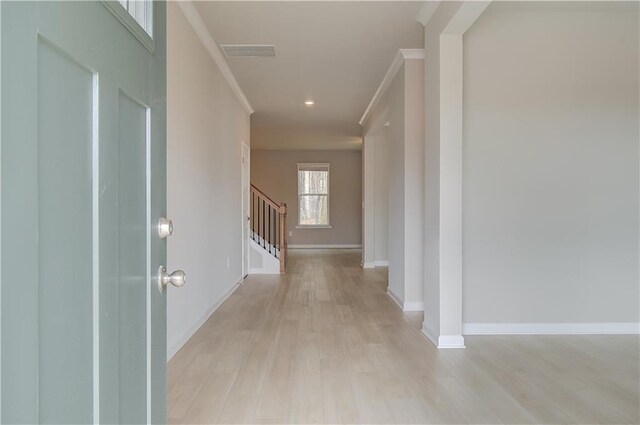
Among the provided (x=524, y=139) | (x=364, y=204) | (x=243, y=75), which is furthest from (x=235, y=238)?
(x=524, y=139)

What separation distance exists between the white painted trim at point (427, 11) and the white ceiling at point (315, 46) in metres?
0.05

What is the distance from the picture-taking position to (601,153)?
Answer: 356cm

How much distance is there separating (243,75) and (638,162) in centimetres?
399

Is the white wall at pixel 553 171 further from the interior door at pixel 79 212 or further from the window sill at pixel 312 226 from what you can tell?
the window sill at pixel 312 226

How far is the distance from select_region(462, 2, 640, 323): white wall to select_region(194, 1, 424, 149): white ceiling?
2.87 ft

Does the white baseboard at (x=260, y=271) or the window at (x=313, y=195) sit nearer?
the white baseboard at (x=260, y=271)

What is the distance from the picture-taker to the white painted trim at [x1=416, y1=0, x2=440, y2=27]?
314 centimetres

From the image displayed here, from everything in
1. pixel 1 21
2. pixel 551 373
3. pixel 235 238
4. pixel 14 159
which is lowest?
pixel 551 373

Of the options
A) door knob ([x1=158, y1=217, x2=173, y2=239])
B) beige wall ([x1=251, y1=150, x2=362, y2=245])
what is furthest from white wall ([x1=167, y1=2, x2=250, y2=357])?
beige wall ([x1=251, y1=150, x2=362, y2=245])

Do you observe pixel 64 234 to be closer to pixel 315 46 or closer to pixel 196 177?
pixel 196 177

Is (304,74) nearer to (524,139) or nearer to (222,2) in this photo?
(222,2)

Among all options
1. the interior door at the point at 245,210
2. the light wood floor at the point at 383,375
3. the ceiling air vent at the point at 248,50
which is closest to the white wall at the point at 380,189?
the interior door at the point at 245,210

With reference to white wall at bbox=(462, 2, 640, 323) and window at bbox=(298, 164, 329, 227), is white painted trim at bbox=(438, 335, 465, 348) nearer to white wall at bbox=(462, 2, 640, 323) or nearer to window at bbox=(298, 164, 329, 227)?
white wall at bbox=(462, 2, 640, 323)

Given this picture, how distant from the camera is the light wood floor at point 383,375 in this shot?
7.12 ft
